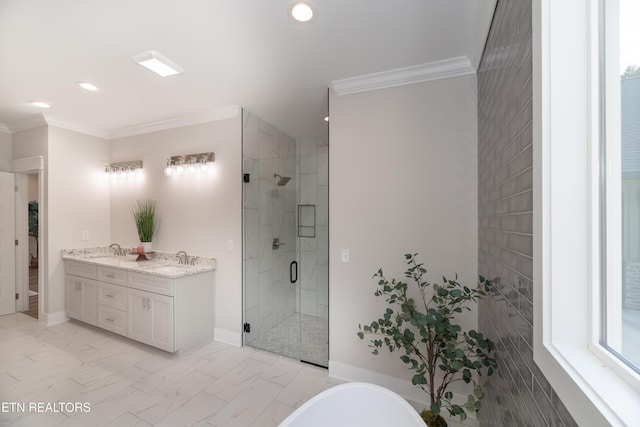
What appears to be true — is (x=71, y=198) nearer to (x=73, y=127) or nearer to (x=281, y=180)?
(x=73, y=127)

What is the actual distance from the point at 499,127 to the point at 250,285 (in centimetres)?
276

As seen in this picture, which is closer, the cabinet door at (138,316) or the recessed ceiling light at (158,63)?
the recessed ceiling light at (158,63)

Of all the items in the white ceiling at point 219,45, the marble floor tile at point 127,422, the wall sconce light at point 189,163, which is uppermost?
the white ceiling at point 219,45

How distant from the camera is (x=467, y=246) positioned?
73.9 inches

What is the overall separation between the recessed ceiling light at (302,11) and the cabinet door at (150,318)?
8.64ft

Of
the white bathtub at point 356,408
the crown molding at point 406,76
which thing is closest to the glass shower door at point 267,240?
the crown molding at point 406,76

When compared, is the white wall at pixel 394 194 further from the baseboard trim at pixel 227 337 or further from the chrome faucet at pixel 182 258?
the chrome faucet at pixel 182 258

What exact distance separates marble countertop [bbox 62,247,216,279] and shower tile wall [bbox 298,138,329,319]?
114 centimetres

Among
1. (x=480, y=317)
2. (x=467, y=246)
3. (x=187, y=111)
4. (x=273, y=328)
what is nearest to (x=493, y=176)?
(x=467, y=246)

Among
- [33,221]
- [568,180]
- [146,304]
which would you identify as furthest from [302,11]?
[33,221]

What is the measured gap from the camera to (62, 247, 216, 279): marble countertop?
2.62m

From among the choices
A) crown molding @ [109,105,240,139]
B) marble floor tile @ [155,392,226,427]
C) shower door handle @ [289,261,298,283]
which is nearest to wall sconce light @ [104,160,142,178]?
crown molding @ [109,105,240,139]

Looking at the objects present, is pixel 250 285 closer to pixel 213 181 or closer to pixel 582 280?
pixel 213 181

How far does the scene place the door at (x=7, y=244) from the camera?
3408mm
